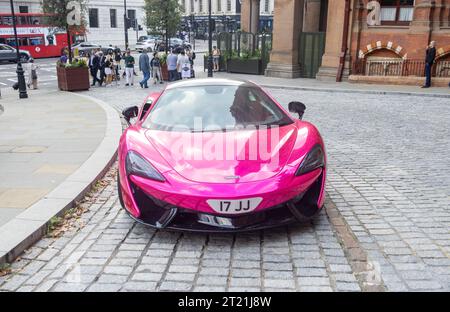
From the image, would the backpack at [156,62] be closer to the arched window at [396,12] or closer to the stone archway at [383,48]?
the stone archway at [383,48]

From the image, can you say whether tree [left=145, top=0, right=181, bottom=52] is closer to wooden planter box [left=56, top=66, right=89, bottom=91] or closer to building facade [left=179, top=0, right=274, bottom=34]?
wooden planter box [left=56, top=66, right=89, bottom=91]

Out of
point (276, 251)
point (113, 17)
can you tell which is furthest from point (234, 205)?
point (113, 17)

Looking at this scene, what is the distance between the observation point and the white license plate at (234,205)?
3.91m

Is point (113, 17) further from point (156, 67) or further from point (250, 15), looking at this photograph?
point (156, 67)

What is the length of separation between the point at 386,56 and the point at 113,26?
163ft

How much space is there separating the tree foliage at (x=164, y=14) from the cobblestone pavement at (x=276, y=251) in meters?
34.0

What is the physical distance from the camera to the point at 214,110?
206 inches

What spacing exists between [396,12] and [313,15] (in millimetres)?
6662

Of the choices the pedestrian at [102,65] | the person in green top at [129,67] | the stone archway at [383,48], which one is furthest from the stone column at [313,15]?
the pedestrian at [102,65]

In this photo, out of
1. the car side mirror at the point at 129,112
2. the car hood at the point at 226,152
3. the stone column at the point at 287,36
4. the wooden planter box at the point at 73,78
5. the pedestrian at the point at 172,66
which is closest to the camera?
the car hood at the point at 226,152

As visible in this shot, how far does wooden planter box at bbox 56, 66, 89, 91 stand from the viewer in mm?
19547

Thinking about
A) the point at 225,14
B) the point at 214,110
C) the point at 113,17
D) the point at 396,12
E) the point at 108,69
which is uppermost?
the point at 225,14

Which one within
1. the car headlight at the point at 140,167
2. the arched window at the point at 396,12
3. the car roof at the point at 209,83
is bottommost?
the car headlight at the point at 140,167
